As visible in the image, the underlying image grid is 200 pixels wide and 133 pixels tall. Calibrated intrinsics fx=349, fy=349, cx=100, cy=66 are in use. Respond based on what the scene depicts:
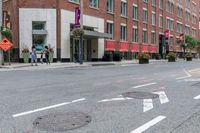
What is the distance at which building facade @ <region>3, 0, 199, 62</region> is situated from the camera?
3306 cm

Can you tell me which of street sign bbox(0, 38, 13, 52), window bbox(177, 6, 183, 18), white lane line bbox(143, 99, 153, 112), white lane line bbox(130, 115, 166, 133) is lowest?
white lane line bbox(130, 115, 166, 133)

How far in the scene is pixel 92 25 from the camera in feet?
126

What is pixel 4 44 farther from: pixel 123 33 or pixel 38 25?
pixel 123 33

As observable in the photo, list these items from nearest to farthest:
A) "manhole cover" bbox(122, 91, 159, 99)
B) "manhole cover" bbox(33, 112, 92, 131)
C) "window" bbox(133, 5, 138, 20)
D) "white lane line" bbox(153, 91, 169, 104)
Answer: "manhole cover" bbox(33, 112, 92, 131) < "white lane line" bbox(153, 91, 169, 104) < "manhole cover" bbox(122, 91, 159, 99) < "window" bbox(133, 5, 138, 20)

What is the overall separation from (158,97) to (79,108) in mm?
2744

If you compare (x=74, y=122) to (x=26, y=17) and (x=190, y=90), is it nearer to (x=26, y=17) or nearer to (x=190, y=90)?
(x=190, y=90)

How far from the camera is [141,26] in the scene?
169 ft

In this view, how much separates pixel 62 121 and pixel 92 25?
32.3 meters

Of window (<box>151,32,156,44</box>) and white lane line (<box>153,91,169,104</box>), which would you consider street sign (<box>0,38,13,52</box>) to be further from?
window (<box>151,32,156,44</box>)

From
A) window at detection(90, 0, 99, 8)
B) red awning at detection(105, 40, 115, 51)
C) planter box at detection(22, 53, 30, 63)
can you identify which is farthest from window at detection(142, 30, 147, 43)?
planter box at detection(22, 53, 30, 63)

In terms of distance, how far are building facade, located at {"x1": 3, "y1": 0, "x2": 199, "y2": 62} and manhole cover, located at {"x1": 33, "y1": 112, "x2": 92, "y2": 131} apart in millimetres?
24068

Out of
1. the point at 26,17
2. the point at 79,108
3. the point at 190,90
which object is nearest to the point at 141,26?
the point at 26,17

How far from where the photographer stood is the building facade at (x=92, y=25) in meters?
33.1

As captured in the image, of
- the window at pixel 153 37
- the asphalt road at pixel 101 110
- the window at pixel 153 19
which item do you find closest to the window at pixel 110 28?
the window at pixel 153 37
